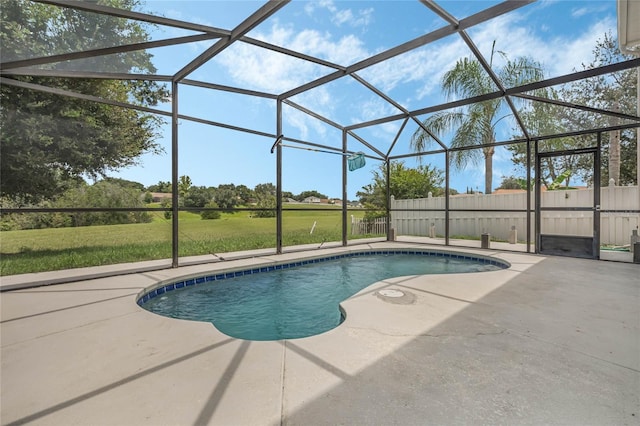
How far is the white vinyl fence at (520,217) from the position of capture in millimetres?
7195

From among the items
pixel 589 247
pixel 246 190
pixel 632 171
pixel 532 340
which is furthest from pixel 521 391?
pixel 632 171

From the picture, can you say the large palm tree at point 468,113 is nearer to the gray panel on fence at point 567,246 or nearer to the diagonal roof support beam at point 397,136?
the diagonal roof support beam at point 397,136

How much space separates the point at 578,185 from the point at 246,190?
13373 millimetres

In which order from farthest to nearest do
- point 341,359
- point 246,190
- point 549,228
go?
point 246,190 → point 549,228 → point 341,359

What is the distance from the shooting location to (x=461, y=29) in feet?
12.5

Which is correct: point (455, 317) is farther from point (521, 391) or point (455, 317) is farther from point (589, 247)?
point (589, 247)

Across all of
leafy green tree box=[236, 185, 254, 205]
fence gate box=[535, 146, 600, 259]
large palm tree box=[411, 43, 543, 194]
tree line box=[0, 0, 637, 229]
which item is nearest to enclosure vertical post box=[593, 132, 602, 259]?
fence gate box=[535, 146, 600, 259]

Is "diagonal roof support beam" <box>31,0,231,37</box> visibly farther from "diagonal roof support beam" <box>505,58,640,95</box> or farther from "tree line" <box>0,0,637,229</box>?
"diagonal roof support beam" <box>505,58,640,95</box>

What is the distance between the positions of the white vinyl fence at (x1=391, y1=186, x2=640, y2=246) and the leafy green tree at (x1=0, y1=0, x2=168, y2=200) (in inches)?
290

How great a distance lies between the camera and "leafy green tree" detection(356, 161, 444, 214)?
42.0 feet

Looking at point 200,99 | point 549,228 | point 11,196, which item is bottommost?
point 549,228

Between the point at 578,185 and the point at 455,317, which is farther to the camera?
the point at 578,185

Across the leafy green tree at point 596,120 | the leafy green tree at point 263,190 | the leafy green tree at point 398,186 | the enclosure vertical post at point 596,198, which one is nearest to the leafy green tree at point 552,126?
the leafy green tree at point 596,120

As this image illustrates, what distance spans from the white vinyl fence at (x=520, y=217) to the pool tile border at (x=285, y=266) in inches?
52.8
